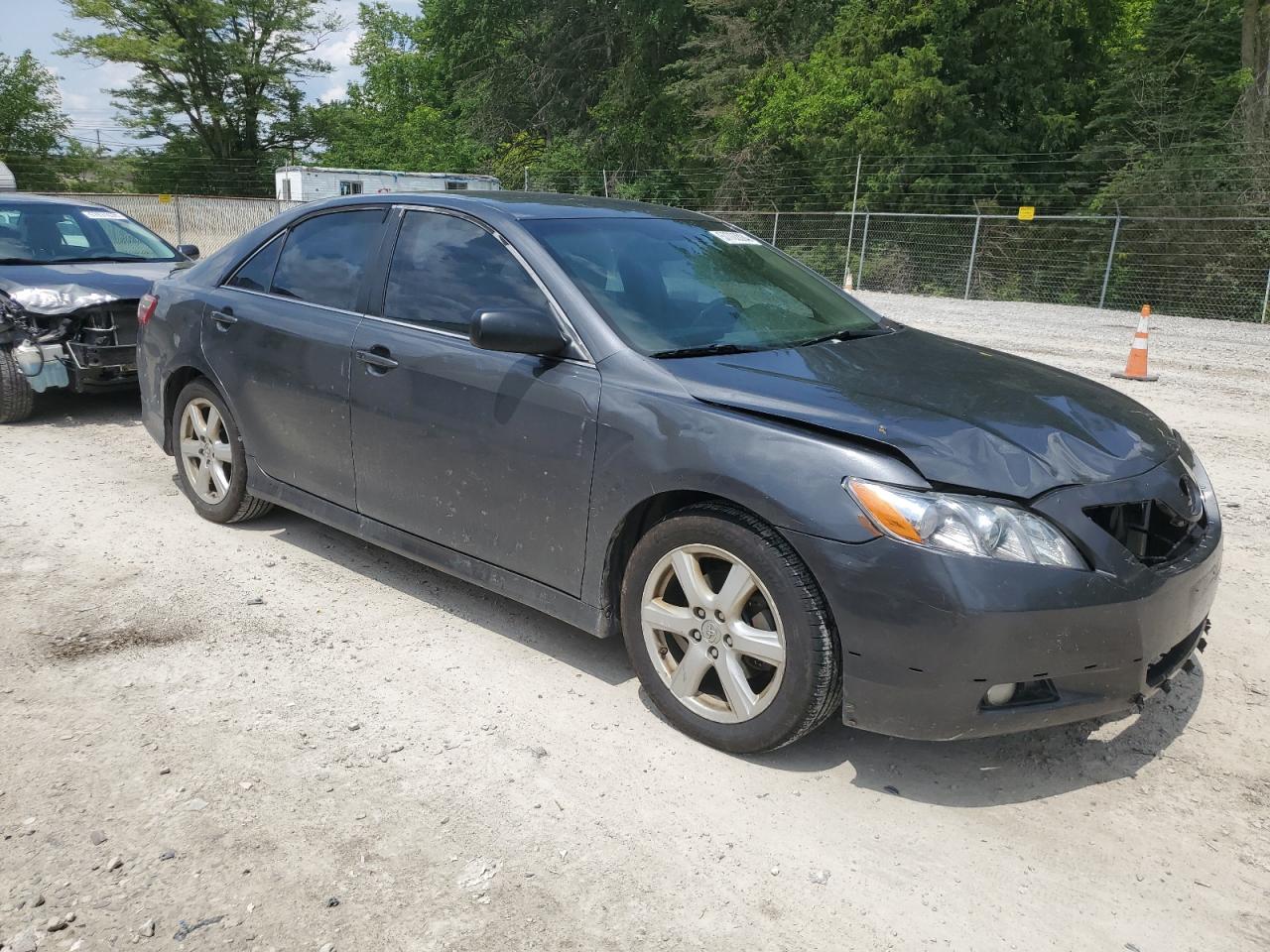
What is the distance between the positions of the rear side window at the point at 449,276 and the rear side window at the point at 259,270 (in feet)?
3.15

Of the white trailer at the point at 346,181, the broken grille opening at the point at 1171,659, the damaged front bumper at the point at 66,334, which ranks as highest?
the white trailer at the point at 346,181

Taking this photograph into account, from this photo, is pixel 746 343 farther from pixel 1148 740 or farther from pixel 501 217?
pixel 1148 740

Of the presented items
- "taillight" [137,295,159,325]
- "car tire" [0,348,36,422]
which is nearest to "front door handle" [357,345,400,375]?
"taillight" [137,295,159,325]

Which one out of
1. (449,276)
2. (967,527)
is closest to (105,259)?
(449,276)

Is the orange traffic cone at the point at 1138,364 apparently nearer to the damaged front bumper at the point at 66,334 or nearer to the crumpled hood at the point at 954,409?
the crumpled hood at the point at 954,409

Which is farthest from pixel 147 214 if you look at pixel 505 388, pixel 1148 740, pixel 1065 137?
pixel 1148 740

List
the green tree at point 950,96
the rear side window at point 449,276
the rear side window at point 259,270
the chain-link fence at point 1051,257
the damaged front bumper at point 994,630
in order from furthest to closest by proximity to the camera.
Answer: the green tree at point 950,96, the chain-link fence at point 1051,257, the rear side window at point 259,270, the rear side window at point 449,276, the damaged front bumper at point 994,630

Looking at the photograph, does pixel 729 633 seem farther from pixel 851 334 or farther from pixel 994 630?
pixel 851 334

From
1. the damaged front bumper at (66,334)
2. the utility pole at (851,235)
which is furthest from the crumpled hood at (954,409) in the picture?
the utility pole at (851,235)

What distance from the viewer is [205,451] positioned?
519 cm

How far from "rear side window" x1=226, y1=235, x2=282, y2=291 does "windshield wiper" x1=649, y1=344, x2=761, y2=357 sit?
2.34 meters

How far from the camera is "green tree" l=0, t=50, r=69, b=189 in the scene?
4306 centimetres

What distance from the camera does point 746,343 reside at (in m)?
3.65

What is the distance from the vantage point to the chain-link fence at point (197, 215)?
26.5 metres
